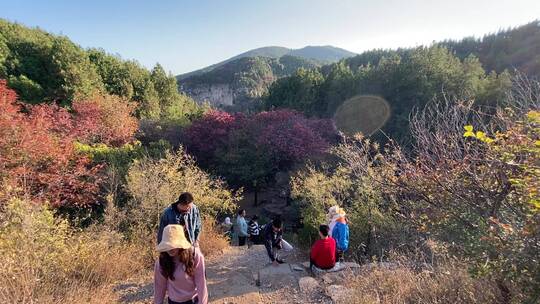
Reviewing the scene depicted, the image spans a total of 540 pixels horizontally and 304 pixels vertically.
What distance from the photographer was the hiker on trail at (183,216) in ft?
13.4

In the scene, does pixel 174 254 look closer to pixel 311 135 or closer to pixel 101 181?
pixel 101 181

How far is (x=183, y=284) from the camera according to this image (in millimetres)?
2775

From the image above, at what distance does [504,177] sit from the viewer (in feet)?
13.1

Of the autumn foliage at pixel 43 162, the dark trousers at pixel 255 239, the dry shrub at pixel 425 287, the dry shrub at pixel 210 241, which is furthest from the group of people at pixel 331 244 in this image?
the autumn foliage at pixel 43 162

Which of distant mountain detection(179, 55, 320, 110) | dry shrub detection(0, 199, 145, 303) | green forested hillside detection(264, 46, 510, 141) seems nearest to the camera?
dry shrub detection(0, 199, 145, 303)

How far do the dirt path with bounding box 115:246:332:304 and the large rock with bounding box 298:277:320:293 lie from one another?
63 millimetres

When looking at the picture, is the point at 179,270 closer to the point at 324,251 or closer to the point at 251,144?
the point at 324,251

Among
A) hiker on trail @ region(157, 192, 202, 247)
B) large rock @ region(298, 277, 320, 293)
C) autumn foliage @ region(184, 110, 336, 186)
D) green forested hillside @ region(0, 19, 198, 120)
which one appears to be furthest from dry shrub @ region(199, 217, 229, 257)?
green forested hillside @ region(0, 19, 198, 120)

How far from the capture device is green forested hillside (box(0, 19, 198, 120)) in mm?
19438

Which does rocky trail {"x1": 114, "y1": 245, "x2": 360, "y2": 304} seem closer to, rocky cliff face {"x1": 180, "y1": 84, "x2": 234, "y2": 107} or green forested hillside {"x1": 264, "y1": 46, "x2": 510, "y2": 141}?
green forested hillside {"x1": 264, "y1": 46, "x2": 510, "y2": 141}

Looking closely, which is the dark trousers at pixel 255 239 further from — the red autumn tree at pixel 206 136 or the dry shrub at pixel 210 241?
the red autumn tree at pixel 206 136

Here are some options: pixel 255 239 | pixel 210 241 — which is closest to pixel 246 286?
pixel 210 241

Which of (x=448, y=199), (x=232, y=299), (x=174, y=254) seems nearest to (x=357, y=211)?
(x=448, y=199)

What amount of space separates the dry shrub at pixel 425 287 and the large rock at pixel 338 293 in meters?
0.10
